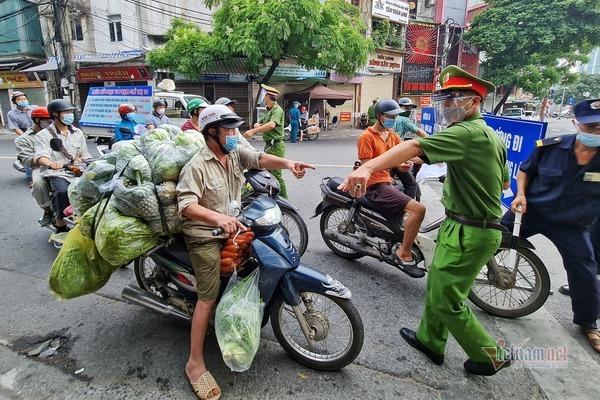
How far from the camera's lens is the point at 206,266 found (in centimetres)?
228

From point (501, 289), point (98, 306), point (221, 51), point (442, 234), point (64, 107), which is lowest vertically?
point (98, 306)

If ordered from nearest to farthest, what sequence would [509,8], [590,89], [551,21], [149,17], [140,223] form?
1. [140,223]
2. [149,17]
3. [551,21]
4. [509,8]
5. [590,89]

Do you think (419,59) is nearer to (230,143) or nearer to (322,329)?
(230,143)

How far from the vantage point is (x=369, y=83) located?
24.9 metres

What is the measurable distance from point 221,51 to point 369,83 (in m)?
13.5

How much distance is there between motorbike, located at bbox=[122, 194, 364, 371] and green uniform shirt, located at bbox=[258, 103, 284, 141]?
11.7 feet

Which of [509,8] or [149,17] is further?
[509,8]

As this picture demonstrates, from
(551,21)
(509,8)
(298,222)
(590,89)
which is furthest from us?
(590,89)

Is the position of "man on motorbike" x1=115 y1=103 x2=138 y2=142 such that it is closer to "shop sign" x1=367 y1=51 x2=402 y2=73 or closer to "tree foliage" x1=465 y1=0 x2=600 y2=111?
"shop sign" x1=367 y1=51 x2=402 y2=73

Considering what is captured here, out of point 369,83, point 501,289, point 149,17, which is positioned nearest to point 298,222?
point 501,289

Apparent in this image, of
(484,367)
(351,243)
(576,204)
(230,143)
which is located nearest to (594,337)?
(576,204)

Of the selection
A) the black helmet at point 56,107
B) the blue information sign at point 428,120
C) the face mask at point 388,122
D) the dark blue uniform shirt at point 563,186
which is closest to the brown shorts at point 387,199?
the face mask at point 388,122

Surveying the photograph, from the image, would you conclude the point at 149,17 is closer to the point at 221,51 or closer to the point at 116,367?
the point at 221,51

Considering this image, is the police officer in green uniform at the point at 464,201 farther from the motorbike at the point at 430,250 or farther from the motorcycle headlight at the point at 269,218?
the motorbike at the point at 430,250
